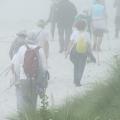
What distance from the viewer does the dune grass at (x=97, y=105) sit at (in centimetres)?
641

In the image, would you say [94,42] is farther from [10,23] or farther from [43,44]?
[10,23]

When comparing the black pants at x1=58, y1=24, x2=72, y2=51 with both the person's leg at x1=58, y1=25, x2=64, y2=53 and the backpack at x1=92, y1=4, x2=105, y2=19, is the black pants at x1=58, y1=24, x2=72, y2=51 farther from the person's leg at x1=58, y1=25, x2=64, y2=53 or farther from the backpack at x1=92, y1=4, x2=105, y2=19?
the backpack at x1=92, y1=4, x2=105, y2=19

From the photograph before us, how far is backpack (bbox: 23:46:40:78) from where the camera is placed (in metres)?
8.97

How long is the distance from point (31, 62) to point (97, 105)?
2.04m

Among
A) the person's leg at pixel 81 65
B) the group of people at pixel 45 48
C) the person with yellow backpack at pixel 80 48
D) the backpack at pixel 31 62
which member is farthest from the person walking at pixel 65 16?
the backpack at pixel 31 62

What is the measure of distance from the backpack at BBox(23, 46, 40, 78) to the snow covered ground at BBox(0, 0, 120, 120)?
19.9 inches

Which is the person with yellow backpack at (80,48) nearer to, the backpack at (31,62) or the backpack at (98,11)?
the backpack at (31,62)

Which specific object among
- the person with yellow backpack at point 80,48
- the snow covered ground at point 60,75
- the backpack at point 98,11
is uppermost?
the backpack at point 98,11

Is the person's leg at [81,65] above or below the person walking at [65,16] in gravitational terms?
below

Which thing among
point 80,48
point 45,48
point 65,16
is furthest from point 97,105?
point 65,16

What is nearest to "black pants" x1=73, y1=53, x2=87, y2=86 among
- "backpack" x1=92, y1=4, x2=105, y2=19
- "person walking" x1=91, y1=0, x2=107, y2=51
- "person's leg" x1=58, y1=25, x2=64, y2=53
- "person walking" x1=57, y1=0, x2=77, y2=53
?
"person walking" x1=91, y1=0, x2=107, y2=51

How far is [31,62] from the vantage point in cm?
902

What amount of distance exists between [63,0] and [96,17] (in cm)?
122

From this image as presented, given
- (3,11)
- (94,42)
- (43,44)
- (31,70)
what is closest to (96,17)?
(94,42)
